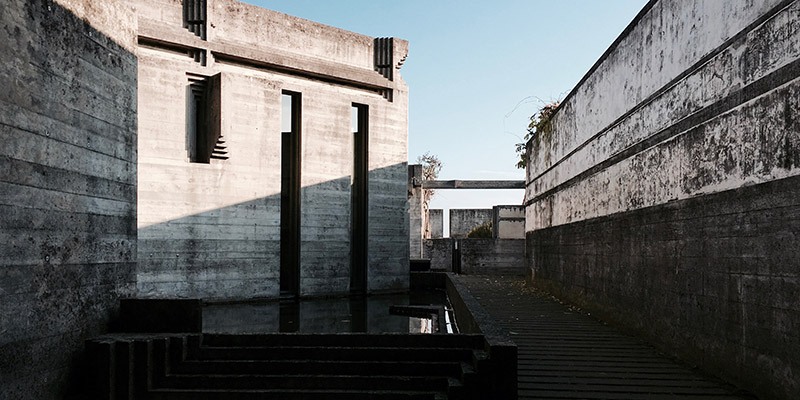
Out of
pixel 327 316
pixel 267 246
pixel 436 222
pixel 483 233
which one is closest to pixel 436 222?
pixel 436 222

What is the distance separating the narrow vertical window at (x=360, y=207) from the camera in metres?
16.9

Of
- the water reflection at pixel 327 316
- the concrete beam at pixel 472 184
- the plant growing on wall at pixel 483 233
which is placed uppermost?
the concrete beam at pixel 472 184

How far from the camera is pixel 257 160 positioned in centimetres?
1454

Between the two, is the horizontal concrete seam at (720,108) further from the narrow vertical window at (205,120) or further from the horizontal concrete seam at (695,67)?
the narrow vertical window at (205,120)

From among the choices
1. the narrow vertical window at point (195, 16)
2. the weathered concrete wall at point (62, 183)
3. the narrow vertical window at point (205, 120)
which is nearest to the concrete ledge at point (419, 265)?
the narrow vertical window at point (205, 120)

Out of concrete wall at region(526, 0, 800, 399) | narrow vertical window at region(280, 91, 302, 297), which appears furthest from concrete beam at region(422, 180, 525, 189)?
concrete wall at region(526, 0, 800, 399)

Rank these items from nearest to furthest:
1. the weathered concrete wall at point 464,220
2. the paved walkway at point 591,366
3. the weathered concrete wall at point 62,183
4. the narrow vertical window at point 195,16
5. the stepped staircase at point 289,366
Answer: the weathered concrete wall at point 62,183
the paved walkway at point 591,366
the stepped staircase at point 289,366
the narrow vertical window at point 195,16
the weathered concrete wall at point 464,220

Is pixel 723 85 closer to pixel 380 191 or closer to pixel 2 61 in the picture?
pixel 2 61

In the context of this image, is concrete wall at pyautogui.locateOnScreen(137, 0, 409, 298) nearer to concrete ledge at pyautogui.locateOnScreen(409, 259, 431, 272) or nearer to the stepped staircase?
concrete ledge at pyautogui.locateOnScreen(409, 259, 431, 272)

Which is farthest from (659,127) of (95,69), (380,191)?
(380,191)

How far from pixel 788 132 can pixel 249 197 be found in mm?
11706

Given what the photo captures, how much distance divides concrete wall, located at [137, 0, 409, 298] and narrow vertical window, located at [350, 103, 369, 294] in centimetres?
18

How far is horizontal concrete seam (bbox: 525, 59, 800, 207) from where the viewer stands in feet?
14.4

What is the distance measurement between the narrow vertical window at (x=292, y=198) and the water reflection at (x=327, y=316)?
104cm
